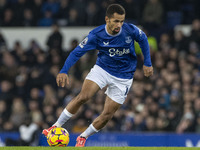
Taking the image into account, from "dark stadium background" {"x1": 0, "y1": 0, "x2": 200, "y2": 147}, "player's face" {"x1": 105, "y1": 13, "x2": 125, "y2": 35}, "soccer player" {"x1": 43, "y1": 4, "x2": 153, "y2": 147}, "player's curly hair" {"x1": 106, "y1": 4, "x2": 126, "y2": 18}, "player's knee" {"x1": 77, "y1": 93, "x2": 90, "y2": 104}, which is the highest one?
"player's curly hair" {"x1": 106, "y1": 4, "x2": 126, "y2": 18}

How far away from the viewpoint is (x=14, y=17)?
768 inches

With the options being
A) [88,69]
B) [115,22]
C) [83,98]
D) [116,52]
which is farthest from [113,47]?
[88,69]

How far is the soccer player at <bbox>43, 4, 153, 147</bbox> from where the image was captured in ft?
30.1

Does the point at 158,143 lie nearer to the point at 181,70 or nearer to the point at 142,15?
the point at 181,70

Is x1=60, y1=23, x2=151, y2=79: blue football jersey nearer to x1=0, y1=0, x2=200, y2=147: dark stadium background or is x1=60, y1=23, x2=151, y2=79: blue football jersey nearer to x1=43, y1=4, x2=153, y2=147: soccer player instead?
x1=43, y1=4, x2=153, y2=147: soccer player

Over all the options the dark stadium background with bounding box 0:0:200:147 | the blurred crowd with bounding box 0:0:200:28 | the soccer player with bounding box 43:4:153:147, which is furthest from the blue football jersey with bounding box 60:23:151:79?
the blurred crowd with bounding box 0:0:200:28

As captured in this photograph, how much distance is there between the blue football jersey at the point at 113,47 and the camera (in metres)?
9.23

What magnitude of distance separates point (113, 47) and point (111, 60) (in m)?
0.24

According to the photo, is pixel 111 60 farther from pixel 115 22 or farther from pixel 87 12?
pixel 87 12

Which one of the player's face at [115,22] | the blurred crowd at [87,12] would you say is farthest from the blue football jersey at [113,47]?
the blurred crowd at [87,12]

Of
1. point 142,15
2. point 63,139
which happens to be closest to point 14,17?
point 142,15

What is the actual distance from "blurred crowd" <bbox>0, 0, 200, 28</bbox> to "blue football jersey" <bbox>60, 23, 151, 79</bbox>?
8480 mm

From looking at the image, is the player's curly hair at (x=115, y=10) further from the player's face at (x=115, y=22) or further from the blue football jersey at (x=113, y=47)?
the blue football jersey at (x=113, y=47)

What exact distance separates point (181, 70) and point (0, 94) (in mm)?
5530
